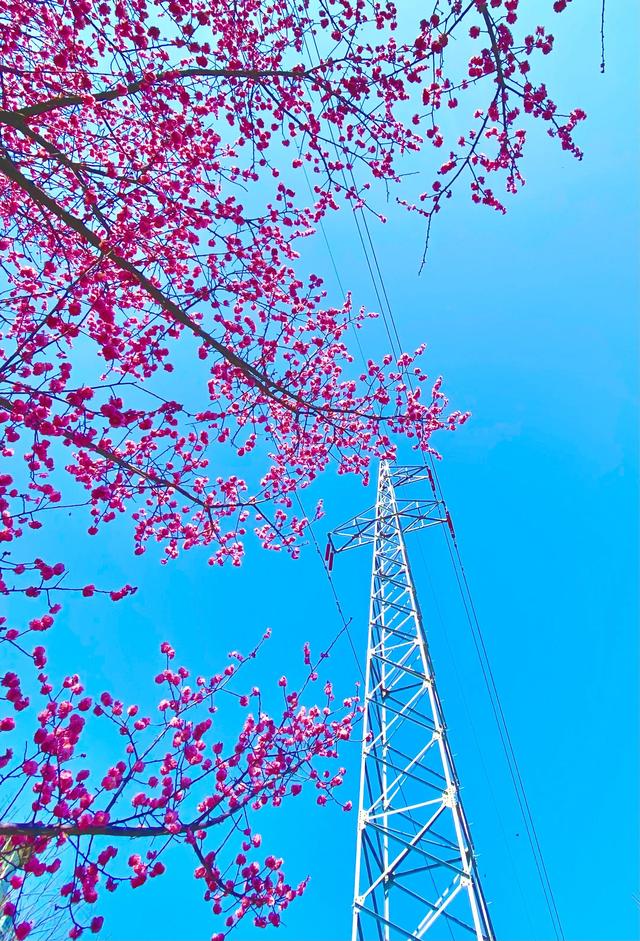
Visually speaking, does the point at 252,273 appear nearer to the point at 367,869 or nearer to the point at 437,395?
the point at 437,395

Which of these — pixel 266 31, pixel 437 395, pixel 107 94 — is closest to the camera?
pixel 107 94

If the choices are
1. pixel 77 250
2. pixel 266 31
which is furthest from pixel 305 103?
pixel 77 250

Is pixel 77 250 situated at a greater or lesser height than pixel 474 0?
greater

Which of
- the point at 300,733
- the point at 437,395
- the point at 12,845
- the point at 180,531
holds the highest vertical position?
the point at 437,395

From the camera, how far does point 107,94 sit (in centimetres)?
354

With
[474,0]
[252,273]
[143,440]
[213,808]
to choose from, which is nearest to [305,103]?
[252,273]

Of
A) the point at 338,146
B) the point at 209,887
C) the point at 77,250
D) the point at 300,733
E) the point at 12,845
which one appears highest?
the point at 338,146

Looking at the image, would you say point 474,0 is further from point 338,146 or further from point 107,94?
point 107,94

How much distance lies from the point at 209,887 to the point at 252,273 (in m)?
5.23

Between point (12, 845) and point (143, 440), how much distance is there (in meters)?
3.85

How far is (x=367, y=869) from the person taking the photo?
140 inches

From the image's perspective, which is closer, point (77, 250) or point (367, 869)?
point (367, 869)

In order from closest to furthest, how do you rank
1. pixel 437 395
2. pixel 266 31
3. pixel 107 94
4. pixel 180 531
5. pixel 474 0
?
pixel 474 0
pixel 107 94
pixel 266 31
pixel 180 531
pixel 437 395

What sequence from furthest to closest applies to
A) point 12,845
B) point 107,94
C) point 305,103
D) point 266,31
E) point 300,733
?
point 300,733
point 266,31
point 305,103
point 107,94
point 12,845
